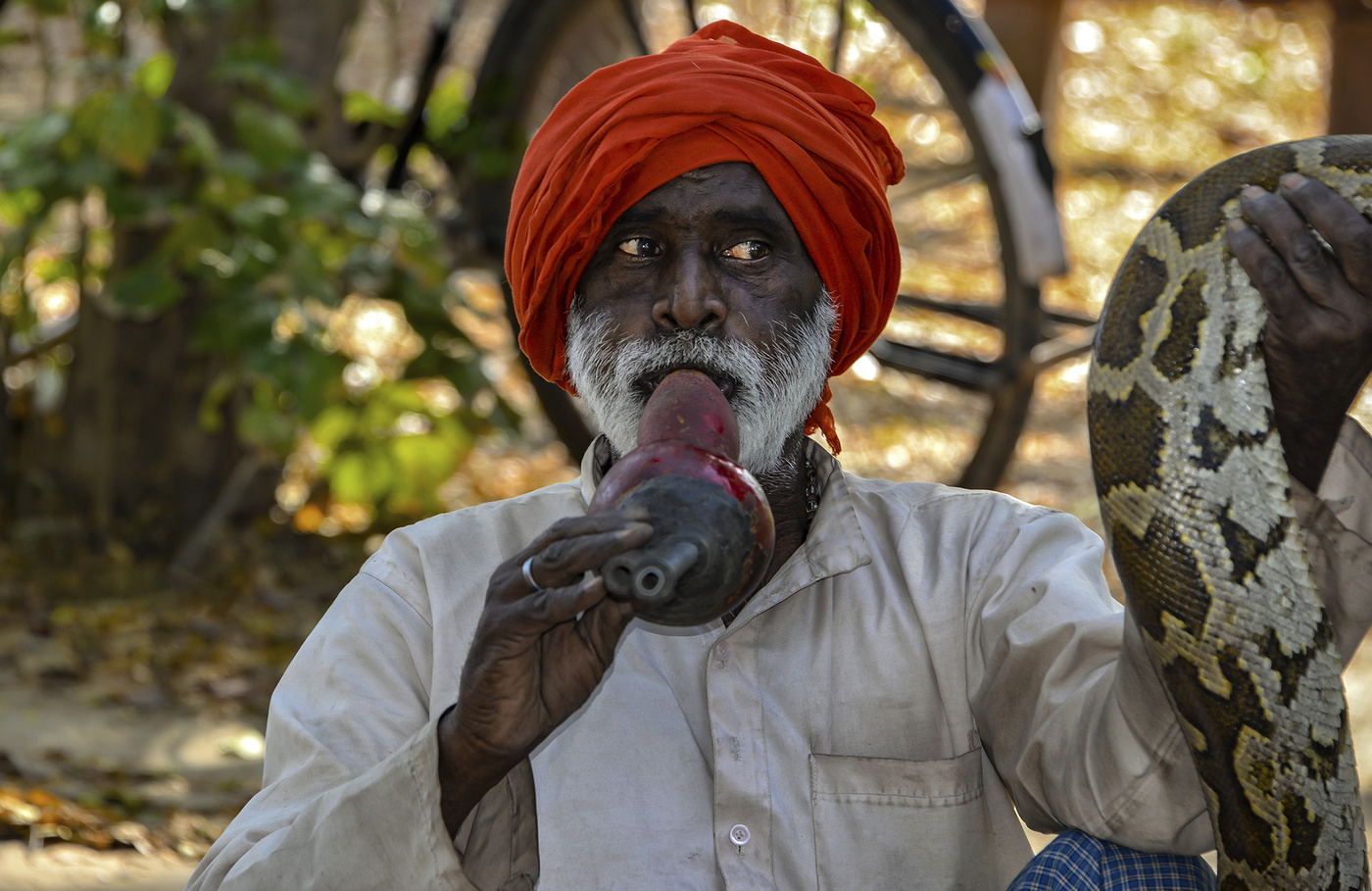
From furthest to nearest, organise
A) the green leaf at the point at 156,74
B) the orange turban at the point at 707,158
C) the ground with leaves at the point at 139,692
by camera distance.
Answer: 1. the green leaf at the point at 156,74
2. the ground with leaves at the point at 139,692
3. the orange turban at the point at 707,158

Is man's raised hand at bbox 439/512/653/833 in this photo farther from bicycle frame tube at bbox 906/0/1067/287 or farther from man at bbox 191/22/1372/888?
bicycle frame tube at bbox 906/0/1067/287

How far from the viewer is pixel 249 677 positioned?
4.42 metres

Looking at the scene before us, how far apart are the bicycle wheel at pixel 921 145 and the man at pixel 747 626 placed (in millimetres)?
2376

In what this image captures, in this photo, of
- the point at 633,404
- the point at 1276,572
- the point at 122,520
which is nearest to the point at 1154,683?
the point at 1276,572

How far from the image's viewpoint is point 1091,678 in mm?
1976

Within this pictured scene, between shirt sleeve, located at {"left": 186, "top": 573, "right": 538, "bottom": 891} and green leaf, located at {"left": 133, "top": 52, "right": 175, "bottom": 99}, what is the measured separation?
3.06 meters

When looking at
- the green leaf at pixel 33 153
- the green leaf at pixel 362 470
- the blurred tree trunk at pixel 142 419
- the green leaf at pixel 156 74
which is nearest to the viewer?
the green leaf at pixel 33 153

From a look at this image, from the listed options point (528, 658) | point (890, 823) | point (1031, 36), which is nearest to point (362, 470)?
point (890, 823)

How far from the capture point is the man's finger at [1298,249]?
1741 mm

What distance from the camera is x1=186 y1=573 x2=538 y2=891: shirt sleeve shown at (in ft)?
5.75

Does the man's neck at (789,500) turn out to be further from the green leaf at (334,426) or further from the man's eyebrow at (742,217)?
the green leaf at (334,426)

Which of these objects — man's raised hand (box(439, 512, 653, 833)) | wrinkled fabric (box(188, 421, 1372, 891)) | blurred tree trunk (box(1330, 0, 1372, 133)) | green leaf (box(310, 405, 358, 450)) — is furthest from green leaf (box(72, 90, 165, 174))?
blurred tree trunk (box(1330, 0, 1372, 133))

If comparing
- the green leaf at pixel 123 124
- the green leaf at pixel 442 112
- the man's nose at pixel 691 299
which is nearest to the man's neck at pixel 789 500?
the man's nose at pixel 691 299

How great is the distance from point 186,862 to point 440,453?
182 centimetres
